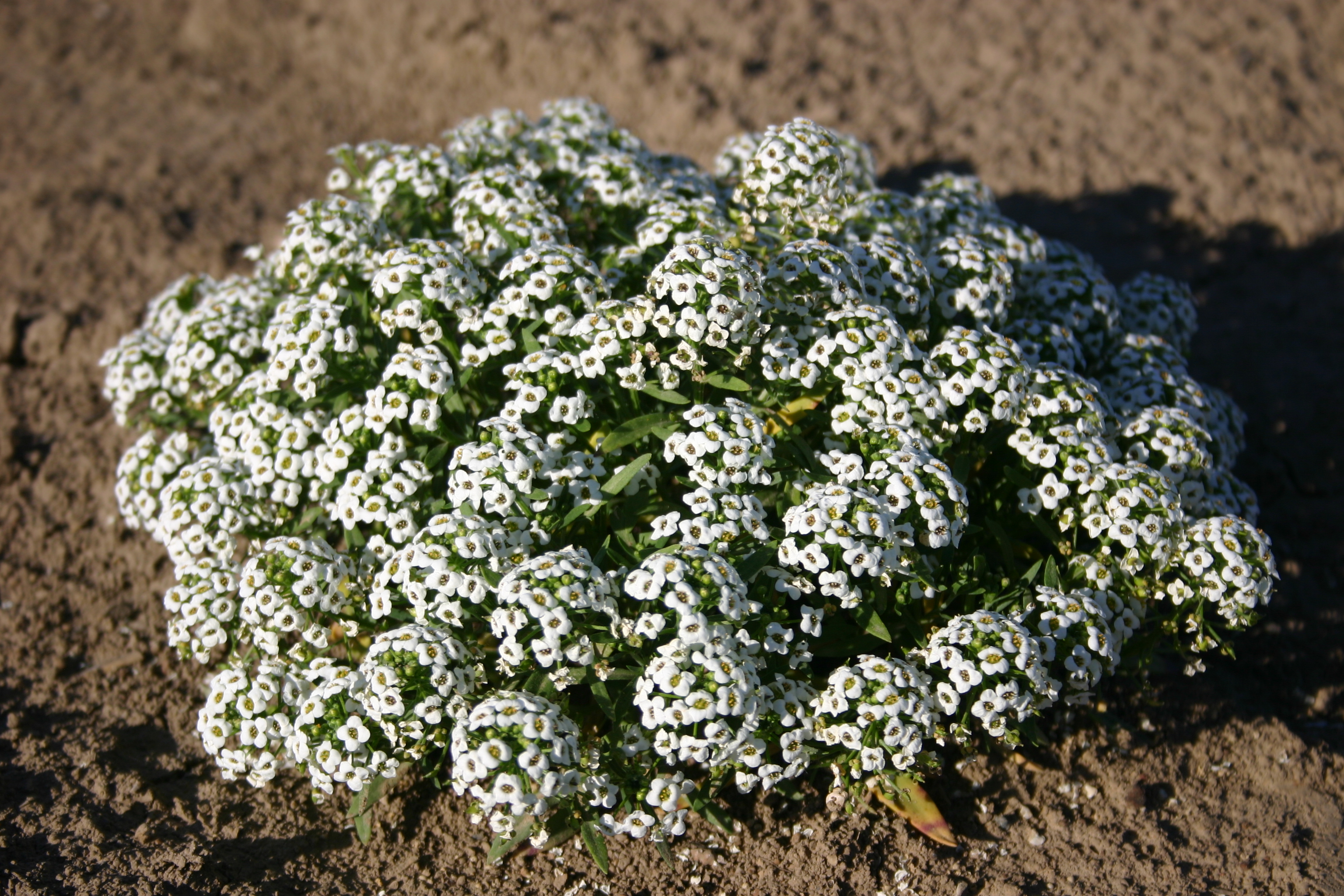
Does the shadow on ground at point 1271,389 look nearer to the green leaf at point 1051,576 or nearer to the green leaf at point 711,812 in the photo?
the green leaf at point 1051,576

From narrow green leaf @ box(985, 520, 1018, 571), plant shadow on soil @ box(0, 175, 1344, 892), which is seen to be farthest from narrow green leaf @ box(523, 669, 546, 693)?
narrow green leaf @ box(985, 520, 1018, 571)

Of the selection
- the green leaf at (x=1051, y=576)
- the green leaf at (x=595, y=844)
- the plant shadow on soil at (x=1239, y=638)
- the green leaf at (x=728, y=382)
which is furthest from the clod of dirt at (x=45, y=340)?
the green leaf at (x=1051, y=576)

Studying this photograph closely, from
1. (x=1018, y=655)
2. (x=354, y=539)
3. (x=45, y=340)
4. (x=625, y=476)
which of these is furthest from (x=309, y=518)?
(x=45, y=340)

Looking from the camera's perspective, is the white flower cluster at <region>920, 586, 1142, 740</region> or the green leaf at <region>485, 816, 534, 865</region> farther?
the green leaf at <region>485, 816, 534, 865</region>

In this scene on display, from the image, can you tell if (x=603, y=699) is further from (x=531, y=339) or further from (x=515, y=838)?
(x=531, y=339)

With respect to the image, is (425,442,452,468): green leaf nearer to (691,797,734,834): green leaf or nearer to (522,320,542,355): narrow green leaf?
(522,320,542,355): narrow green leaf

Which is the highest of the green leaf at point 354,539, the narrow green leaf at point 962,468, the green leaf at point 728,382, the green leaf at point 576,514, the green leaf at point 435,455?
the green leaf at point 435,455

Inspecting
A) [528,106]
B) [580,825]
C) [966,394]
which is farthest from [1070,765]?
[528,106]

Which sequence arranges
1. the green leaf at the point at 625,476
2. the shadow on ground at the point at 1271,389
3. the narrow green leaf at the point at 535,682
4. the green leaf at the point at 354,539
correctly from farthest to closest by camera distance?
1. the shadow on ground at the point at 1271,389
2. the green leaf at the point at 354,539
3. the green leaf at the point at 625,476
4. the narrow green leaf at the point at 535,682
